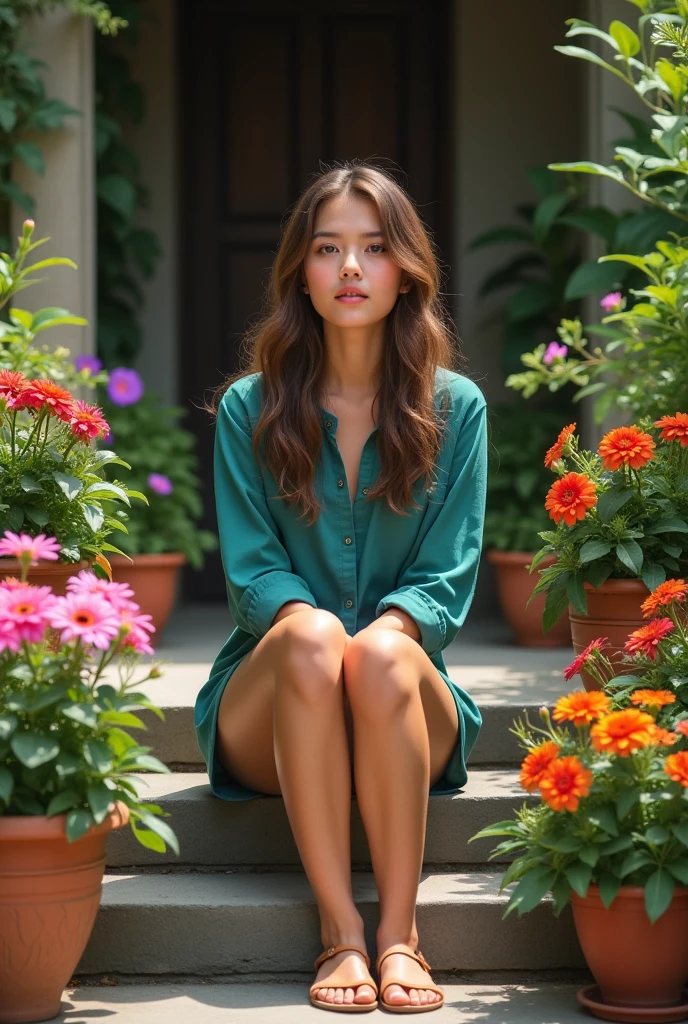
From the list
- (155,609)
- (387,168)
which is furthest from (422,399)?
(387,168)

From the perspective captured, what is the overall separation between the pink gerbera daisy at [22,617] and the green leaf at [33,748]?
0.48 feet

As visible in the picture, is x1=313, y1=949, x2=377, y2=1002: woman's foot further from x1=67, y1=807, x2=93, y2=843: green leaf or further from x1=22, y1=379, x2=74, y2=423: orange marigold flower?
x1=22, y1=379, x2=74, y2=423: orange marigold flower

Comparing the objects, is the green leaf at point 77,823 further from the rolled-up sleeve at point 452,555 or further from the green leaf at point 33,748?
the rolled-up sleeve at point 452,555

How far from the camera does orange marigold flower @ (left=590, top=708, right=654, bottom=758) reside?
2254 mm

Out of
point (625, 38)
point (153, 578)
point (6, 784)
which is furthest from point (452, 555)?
point (153, 578)

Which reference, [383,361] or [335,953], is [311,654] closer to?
[335,953]

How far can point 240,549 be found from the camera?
2.88 meters

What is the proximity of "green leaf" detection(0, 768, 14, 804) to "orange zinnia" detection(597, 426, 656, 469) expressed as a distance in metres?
1.28

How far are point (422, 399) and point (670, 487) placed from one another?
55cm

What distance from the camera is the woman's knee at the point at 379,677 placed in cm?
253

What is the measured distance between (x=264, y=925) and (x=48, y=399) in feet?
3.68

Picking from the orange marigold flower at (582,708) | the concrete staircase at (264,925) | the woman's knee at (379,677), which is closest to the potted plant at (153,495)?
the concrete staircase at (264,925)

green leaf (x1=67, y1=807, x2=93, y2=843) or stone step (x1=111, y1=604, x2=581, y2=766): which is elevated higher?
green leaf (x1=67, y1=807, x2=93, y2=843)

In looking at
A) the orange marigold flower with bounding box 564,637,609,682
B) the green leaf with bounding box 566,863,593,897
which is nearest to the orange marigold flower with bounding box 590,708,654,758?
the green leaf with bounding box 566,863,593,897
